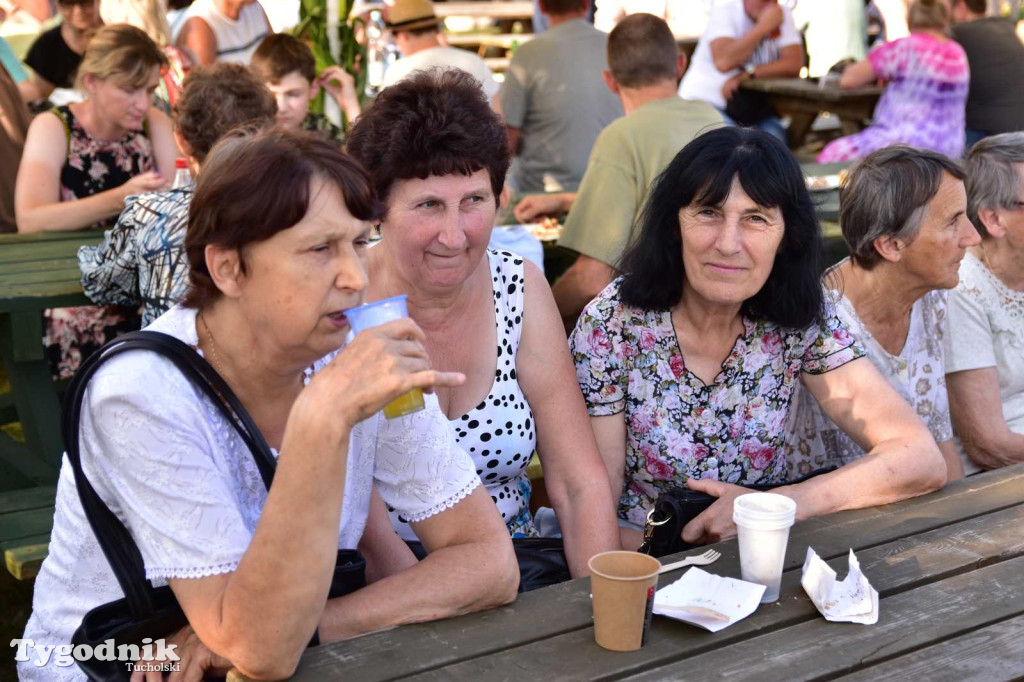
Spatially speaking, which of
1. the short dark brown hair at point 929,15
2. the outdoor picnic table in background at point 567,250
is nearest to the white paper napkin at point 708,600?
the outdoor picnic table in background at point 567,250

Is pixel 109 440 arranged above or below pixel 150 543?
above

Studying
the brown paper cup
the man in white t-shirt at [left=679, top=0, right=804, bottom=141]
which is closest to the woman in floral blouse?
the brown paper cup

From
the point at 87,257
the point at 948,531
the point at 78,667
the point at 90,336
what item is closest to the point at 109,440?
the point at 78,667

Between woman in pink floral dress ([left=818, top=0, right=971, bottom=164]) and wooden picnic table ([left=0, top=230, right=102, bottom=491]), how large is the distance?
448 cm

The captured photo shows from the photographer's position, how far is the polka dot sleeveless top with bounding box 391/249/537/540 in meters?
2.45

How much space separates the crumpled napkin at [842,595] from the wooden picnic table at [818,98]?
251 inches

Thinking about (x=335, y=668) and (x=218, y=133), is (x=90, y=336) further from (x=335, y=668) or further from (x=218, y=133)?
(x=335, y=668)

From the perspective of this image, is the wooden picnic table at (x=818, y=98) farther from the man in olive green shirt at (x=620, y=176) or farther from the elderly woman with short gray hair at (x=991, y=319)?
the elderly woman with short gray hair at (x=991, y=319)

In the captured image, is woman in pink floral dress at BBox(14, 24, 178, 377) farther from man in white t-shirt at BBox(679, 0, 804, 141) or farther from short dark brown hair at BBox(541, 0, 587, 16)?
man in white t-shirt at BBox(679, 0, 804, 141)

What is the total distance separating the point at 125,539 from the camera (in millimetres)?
1673

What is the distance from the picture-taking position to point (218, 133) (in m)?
3.61

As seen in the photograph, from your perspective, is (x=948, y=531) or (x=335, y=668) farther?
(x=948, y=531)

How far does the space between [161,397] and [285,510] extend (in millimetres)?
287

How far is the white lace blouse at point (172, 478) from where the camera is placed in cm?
159
